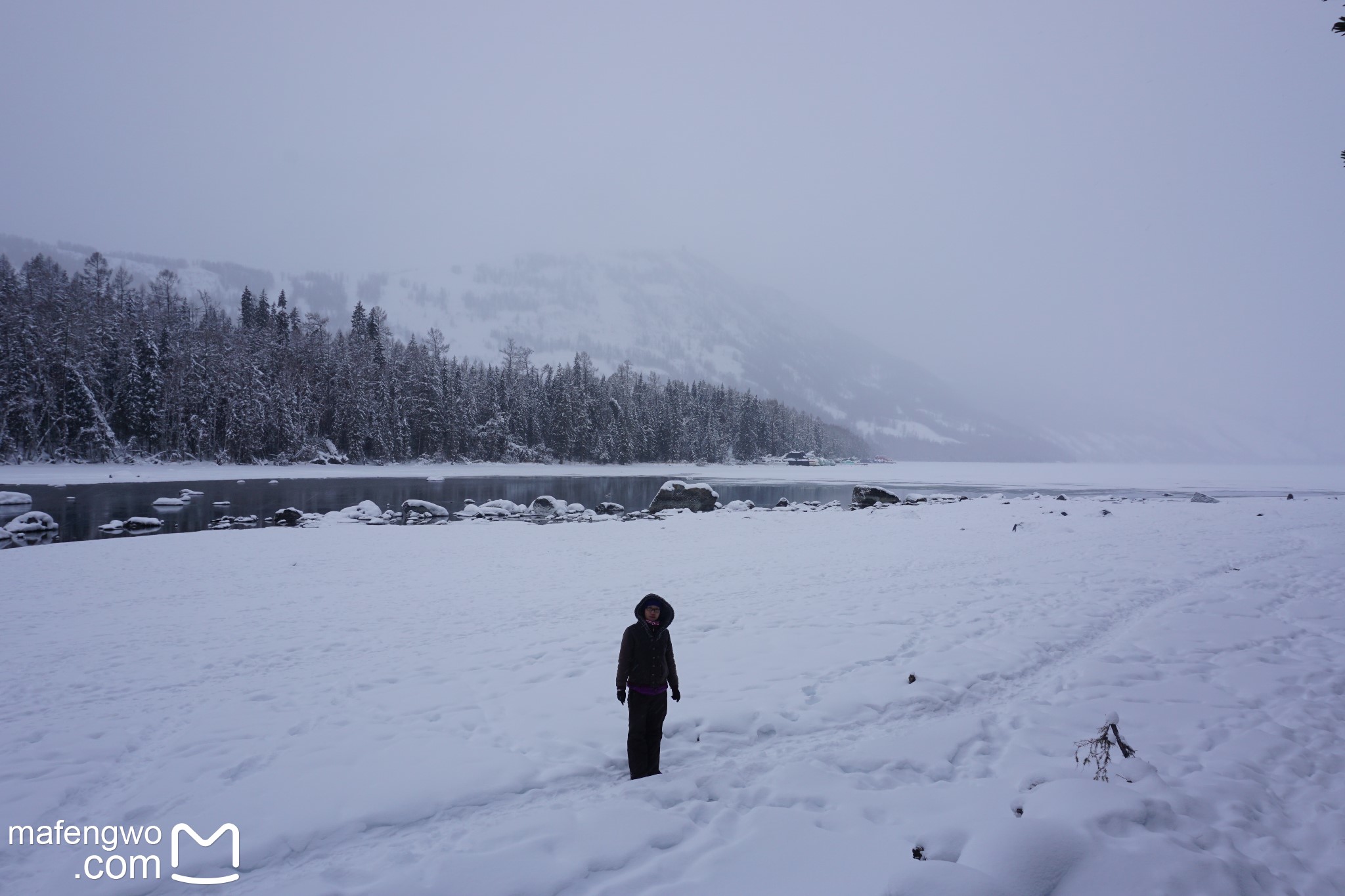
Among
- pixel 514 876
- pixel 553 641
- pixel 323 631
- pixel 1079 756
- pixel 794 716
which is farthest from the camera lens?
pixel 323 631

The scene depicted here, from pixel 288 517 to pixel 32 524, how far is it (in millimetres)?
8734

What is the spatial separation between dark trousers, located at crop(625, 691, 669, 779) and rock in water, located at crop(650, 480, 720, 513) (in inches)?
1086

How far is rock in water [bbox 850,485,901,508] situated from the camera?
34.4m

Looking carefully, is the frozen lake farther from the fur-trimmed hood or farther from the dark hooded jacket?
the fur-trimmed hood

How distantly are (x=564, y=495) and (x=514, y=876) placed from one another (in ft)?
142

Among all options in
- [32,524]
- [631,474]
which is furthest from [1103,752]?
[631,474]

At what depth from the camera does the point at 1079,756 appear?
534 cm

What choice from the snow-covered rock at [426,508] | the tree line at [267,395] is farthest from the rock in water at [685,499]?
the tree line at [267,395]

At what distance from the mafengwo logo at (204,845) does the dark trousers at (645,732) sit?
9.92 feet

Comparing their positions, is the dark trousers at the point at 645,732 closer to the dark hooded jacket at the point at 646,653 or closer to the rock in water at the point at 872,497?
the dark hooded jacket at the point at 646,653

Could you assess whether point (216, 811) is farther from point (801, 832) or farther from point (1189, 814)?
point (1189, 814)

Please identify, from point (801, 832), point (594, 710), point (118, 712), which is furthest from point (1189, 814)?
point (118, 712)

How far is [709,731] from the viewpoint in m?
6.26

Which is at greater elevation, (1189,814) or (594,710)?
(1189,814)
